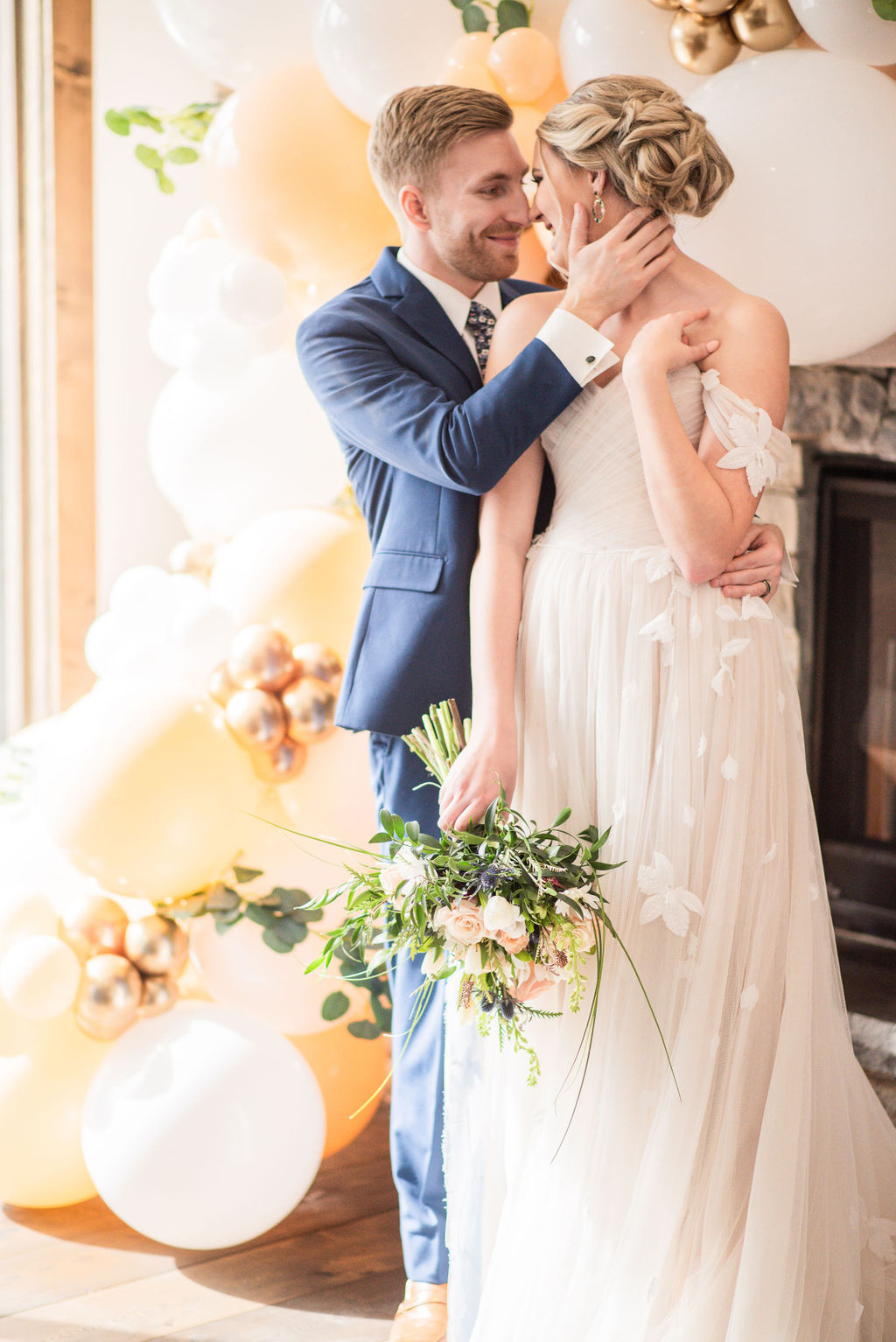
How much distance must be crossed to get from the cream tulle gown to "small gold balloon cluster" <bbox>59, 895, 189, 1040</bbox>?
703mm

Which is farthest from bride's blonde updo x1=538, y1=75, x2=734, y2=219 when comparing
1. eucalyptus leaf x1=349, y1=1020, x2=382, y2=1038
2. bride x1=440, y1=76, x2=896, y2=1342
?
eucalyptus leaf x1=349, y1=1020, x2=382, y2=1038

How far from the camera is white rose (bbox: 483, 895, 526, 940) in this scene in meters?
1.41

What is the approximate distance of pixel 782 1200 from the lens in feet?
5.10

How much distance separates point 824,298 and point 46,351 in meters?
2.44

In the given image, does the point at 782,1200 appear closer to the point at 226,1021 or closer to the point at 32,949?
the point at 226,1021

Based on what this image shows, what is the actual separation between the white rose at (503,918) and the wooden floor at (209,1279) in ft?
3.05

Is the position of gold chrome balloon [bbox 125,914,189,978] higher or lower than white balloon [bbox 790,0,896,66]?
lower

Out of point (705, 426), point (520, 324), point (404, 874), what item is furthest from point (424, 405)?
point (404, 874)

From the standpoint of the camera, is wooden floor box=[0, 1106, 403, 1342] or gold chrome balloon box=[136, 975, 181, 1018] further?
gold chrome balloon box=[136, 975, 181, 1018]

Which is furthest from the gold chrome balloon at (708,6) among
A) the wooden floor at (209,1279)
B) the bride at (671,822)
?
the wooden floor at (209,1279)

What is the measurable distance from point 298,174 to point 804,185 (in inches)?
35.2

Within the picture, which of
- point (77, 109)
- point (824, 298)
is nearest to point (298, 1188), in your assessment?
point (824, 298)

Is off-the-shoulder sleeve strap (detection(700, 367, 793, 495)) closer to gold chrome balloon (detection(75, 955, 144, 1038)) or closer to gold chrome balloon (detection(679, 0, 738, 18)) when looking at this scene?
gold chrome balloon (detection(679, 0, 738, 18))

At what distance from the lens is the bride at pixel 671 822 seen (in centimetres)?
154
